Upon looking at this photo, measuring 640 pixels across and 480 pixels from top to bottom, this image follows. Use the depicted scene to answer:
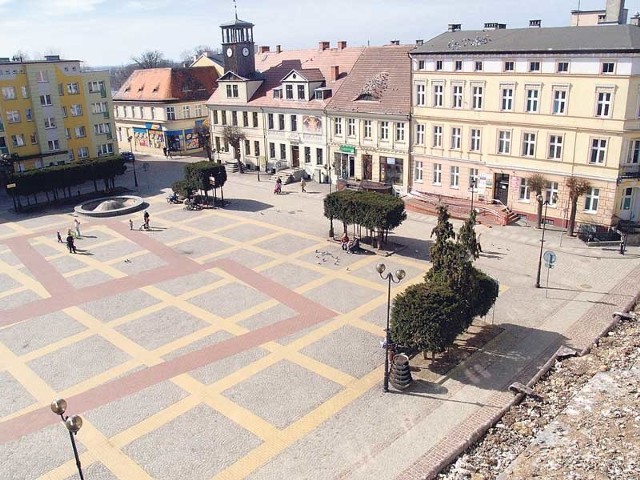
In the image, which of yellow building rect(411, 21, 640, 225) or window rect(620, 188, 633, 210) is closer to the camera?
yellow building rect(411, 21, 640, 225)

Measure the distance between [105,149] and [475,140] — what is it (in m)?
44.3

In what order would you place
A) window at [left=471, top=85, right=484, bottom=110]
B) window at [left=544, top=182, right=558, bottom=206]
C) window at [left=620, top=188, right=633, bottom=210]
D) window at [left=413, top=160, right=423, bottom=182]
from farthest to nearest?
1. window at [left=413, top=160, right=423, bottom=182]
2. window at [left=471, top=85, right=484, bottom=110]
3. window at [left=544, top=182, right=558, bottom=206]
4. window at [left=620, top=188, right=633, bottom=210]

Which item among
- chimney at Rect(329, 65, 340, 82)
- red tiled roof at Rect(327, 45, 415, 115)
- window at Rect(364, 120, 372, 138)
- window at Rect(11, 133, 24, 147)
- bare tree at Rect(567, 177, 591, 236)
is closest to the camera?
bare tree at Rect(567, 177, 591, 236)

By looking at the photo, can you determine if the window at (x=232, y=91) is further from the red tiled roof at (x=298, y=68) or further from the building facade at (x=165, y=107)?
the building facade at (x=165, y=107)

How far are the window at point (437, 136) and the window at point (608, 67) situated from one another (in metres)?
12.9

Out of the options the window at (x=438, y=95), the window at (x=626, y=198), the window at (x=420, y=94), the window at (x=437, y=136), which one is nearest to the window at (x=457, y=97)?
the window at (x=438, y=95)

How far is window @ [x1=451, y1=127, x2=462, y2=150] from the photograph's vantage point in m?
43.8

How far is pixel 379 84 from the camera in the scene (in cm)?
4938

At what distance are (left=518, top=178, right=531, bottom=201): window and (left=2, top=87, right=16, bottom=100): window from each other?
5002cm

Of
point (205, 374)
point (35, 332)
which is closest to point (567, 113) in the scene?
point (205, 374)

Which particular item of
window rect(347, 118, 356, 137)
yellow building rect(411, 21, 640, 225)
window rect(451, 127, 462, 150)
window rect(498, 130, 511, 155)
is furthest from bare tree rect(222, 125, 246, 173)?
window rect(498, 130, 511, 155)

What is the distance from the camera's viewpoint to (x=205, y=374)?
22641mm

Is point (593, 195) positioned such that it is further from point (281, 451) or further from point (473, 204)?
point (281, 451)

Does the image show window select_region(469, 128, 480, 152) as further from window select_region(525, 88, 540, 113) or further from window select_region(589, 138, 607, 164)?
window select_region(589, 138, 607, 164)
